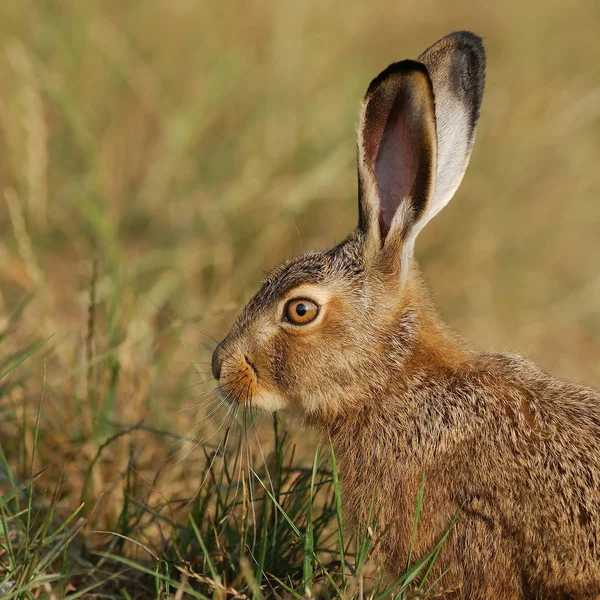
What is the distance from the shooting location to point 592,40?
8.39 m

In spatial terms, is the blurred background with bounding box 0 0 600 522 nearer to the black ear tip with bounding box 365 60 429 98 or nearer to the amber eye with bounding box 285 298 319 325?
the amber eye with bounding box 285 298 319 325

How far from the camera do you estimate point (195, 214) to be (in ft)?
20.6

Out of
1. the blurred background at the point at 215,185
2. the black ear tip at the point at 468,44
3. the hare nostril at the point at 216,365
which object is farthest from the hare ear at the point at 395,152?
the blurred background at the point at 215,185

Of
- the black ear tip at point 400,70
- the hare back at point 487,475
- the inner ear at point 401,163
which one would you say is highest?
the black ear tip at point 400,70

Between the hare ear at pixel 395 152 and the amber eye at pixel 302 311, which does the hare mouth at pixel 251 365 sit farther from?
the hare ear at pixel 395 152

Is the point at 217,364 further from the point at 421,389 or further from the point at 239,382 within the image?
the point at 421,389

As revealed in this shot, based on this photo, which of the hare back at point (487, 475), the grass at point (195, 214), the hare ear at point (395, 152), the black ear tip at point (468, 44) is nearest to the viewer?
the hare back at point (487, 475)

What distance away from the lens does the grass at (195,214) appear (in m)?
4.19

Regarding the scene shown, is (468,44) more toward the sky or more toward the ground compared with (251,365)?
more toward the sky

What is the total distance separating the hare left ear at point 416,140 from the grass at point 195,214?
3.32 ft

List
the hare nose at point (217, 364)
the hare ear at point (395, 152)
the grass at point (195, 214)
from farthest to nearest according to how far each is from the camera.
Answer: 1. the grass at point (195, 214)
2. the hare nose at point (217, 364)
3. the hare ear at point (395, 152)

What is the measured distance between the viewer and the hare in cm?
312

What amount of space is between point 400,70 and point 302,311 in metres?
0.91

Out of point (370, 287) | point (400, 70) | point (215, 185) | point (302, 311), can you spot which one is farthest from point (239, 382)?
point (215, 185)
